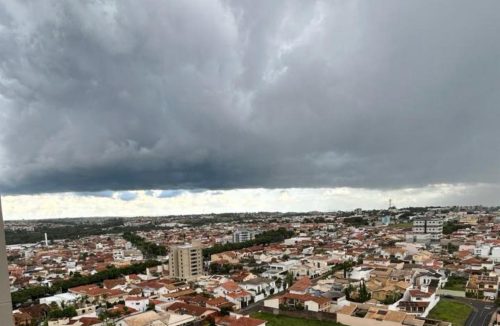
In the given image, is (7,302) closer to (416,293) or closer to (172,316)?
(172,316)

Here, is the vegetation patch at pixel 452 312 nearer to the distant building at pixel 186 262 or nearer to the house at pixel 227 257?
the distant building at pixel 186 262

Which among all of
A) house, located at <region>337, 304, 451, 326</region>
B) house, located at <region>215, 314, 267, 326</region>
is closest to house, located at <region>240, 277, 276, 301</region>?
house, located at <region>215, 314, 267, 326</region>

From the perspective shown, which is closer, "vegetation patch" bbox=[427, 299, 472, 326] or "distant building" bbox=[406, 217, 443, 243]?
"vegetation patch" bbox=[427, 299, 472, 326]

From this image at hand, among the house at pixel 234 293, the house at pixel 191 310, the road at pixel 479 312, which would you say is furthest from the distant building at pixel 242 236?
the road at pixel 479 312

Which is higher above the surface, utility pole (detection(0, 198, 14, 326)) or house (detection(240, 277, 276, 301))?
utility pole (detection(0, 198, 14, 326))

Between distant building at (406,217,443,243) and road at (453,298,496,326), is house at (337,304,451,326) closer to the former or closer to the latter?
road at (453,298,496,326)

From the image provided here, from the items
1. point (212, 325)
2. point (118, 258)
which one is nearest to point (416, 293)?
point (212, 325)
